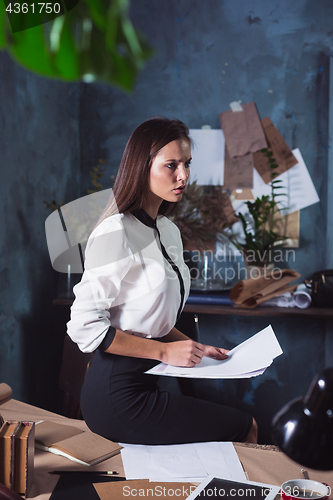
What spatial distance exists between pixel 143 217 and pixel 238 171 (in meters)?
1.25

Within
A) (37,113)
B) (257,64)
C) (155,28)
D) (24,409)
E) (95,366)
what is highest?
(155,28)

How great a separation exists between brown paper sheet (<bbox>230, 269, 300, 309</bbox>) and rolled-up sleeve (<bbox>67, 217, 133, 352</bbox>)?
1036 millimetres

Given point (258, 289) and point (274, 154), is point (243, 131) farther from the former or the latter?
point (258, 289)

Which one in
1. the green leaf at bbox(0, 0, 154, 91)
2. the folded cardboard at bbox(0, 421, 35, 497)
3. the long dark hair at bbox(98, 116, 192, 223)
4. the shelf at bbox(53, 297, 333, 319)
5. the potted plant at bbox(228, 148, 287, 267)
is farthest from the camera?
the potted plant at bbox(228, 148, 287, 267)

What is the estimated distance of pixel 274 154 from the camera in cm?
248

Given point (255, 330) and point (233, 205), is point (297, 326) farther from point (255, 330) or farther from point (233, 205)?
point (233, 205)

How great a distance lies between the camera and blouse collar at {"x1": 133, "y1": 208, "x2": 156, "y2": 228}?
1.41m

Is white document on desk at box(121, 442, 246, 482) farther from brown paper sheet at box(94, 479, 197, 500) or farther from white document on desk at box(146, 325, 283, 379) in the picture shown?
white document on desk at box(146, 325, 283, 379)

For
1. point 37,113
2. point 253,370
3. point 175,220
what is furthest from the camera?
point 175,220

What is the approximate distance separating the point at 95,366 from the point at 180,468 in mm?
455

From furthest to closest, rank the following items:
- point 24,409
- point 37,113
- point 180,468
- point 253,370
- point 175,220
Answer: point 175,220 < point 37,113 < point 24,409 < point 253,370 < point 180,468

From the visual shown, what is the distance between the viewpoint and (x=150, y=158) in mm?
1352

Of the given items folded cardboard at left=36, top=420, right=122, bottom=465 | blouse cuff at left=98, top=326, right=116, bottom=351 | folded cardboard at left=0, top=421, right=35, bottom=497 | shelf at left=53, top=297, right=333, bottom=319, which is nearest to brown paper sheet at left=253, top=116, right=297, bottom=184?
shelf at left=53, top=297, right=333, bottom=319

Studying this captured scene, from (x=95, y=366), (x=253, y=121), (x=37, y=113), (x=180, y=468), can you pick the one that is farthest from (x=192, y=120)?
(x=180, y=468)
